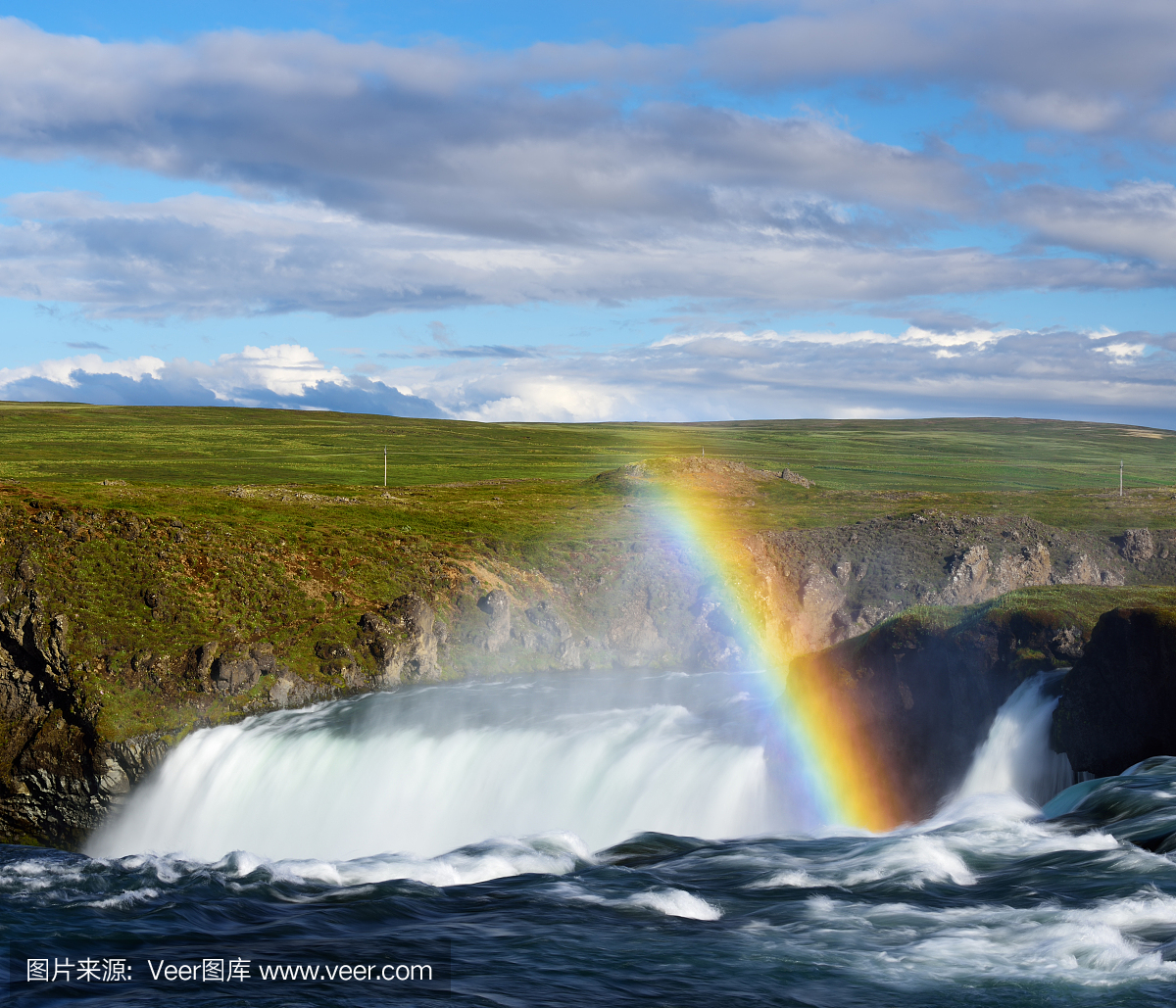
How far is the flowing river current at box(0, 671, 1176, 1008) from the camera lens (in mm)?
17500

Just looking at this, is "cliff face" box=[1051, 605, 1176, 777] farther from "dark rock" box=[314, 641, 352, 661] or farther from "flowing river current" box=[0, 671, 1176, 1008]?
"dark rock" box=[314, 641, 352, 661]

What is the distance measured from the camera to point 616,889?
23.5 m

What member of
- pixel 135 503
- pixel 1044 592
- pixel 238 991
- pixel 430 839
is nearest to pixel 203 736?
pixel 430 839

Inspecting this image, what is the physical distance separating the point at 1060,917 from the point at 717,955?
22.9ft

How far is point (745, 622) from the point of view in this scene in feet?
209

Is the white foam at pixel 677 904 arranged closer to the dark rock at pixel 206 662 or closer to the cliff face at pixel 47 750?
the cliff face at pixel 47 750

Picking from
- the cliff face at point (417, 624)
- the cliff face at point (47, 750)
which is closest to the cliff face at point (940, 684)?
the cliff face at point (417, 624)

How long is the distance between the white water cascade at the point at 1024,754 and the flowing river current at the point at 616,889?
0.24 feet

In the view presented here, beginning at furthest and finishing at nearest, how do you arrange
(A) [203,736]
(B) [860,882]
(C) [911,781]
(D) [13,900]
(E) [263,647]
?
(E) [263,647]
(A) [203,736]
(C) [911,781]
(D) [13,900]
(B) [860,882]

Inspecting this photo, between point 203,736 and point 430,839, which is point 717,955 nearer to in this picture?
point 430,839

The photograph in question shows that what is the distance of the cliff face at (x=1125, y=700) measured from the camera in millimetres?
29172

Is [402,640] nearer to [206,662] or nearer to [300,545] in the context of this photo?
[206,662]

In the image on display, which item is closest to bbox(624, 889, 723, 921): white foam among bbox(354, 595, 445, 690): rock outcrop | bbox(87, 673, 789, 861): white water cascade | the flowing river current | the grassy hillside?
the flowing river current

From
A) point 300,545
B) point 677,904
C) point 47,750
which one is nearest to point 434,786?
point 47,750
